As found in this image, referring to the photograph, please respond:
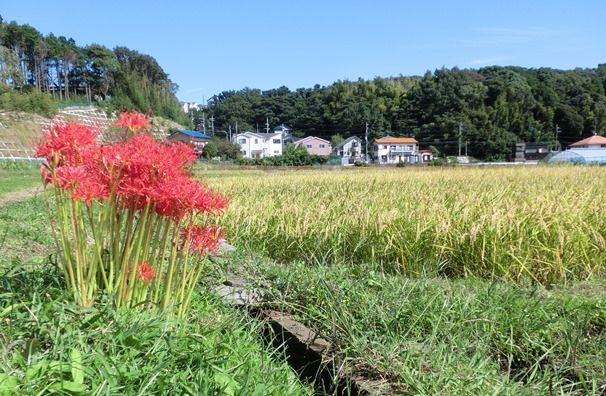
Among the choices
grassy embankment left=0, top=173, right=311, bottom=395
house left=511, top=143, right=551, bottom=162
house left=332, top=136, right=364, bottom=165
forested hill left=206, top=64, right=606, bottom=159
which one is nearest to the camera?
grassy embankment left=0, top=173, right=311, bottom=395

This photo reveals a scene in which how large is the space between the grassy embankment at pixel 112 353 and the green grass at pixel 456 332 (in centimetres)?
45

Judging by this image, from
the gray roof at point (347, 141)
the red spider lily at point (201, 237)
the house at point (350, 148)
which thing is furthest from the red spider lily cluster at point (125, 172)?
the gray roof at point (347, 141)

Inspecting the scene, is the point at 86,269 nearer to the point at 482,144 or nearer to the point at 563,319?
the point at 563,319

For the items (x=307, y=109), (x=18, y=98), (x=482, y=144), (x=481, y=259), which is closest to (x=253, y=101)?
(x=307, y=109)

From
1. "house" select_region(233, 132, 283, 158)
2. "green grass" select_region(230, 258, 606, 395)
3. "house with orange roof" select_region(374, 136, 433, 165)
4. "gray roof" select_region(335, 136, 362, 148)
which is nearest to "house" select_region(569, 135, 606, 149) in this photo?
"house with orange roof" select_region(374, 136, 433, 165)

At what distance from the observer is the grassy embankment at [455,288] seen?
2.21m

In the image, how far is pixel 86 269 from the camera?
7.39 feet

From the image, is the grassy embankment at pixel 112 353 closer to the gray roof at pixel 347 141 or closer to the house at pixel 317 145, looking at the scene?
the gray roof at pixel 347 141

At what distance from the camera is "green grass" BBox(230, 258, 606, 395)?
207cm

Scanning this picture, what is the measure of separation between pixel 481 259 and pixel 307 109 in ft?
316

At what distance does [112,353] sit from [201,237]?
762mm

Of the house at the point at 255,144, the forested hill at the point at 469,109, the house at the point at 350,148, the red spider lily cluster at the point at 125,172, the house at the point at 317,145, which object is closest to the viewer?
the red spider lily cluster at the point at 125,172

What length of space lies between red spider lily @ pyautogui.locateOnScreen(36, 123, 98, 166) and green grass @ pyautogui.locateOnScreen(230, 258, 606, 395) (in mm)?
1508

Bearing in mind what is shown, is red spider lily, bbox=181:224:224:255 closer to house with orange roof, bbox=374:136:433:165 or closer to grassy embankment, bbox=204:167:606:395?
grassy embankment, bbox=204:167:606:395
